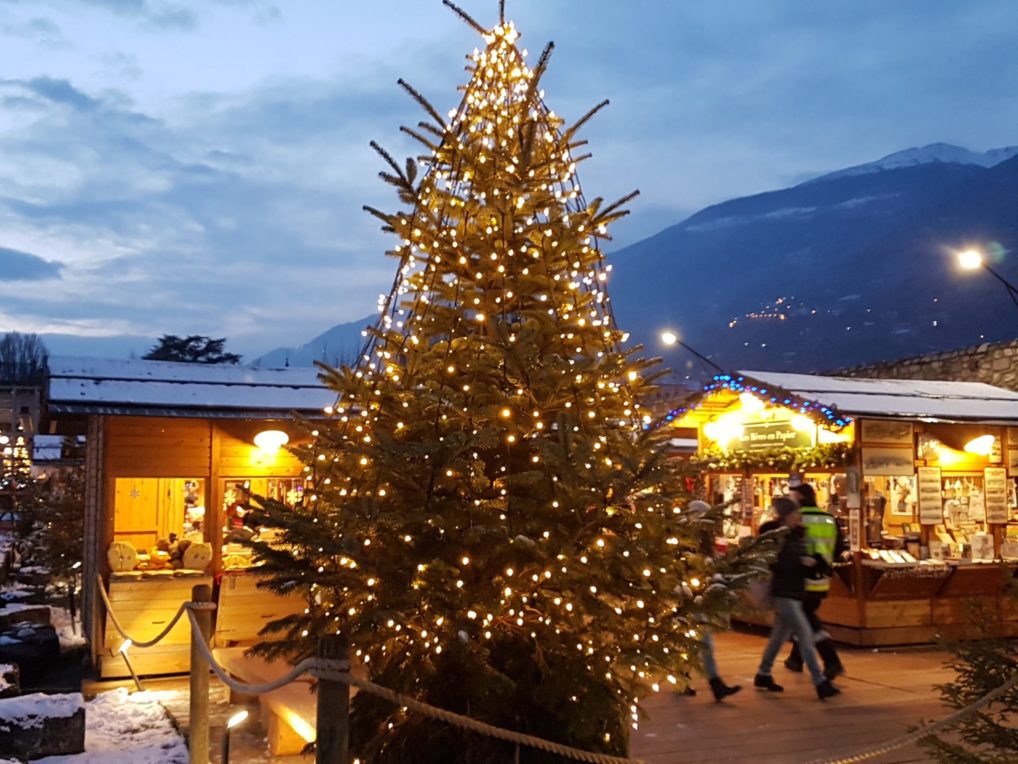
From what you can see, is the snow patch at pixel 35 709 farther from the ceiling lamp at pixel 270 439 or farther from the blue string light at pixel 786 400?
the blue string light at pixel 786 400

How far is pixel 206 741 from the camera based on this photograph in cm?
560

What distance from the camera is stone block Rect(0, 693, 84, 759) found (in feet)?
22.5

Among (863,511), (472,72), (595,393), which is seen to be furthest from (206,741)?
(863,511)

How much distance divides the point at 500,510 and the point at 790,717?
4442mm

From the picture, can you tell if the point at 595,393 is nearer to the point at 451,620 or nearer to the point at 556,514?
the point at 556,514

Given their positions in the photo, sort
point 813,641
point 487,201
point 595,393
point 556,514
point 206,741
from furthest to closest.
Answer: point 813,641 → point 206,741 → point 487,201 → point 595,393 → point 556,514

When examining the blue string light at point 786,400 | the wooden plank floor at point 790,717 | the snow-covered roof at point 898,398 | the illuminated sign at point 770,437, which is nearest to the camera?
the wooden plank floor at point 790,717

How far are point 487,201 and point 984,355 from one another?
16.5 meters

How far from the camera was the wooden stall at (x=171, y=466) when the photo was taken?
33.6 feet

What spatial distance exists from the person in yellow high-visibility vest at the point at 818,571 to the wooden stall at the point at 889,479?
188cm

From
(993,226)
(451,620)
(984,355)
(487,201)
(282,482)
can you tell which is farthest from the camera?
(993,226)

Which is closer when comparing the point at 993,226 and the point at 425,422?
the point at 425,422

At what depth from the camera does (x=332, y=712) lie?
148 inches

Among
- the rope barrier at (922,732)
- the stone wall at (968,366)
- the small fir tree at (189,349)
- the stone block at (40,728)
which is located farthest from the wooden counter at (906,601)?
the small fir tree at (189,349)
